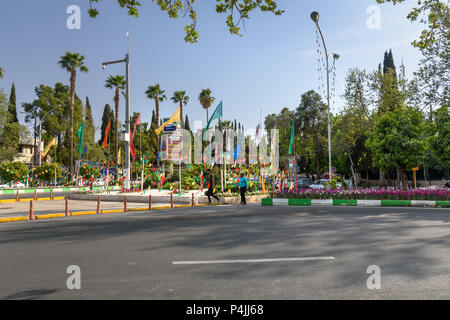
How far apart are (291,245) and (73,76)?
34694mm

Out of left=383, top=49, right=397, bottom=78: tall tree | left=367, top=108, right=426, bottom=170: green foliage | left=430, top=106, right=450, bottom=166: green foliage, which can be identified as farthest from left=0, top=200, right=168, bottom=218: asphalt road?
left=383, top=49, right=397, bottom=78: tall tree

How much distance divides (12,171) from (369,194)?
93.2 feet

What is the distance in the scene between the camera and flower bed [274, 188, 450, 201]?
56.6 feet

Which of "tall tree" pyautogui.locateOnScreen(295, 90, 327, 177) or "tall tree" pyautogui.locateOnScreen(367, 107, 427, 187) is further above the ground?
"tall tree" pyautogui.locateOnScreen(295, 90, 327, 177)

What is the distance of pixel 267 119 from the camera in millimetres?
66812

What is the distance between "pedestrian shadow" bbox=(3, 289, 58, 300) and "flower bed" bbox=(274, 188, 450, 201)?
1478 cm

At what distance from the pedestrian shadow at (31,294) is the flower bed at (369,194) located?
14778 millimetres

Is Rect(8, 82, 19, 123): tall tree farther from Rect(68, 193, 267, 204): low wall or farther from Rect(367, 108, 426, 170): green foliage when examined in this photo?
Rect(367, 108, 426, 170): green foliage

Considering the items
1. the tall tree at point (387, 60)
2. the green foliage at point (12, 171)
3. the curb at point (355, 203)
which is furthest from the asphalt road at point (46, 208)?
the tall tree at point (387, 60)

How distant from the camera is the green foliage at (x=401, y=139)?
24.3 meters

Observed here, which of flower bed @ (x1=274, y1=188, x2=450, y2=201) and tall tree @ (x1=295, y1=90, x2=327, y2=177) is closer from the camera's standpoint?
flower bed @ (x1=274, y1=188, x2=450, y2=201)

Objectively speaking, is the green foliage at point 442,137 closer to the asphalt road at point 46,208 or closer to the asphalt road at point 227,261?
the asphalt road at point 227,261
